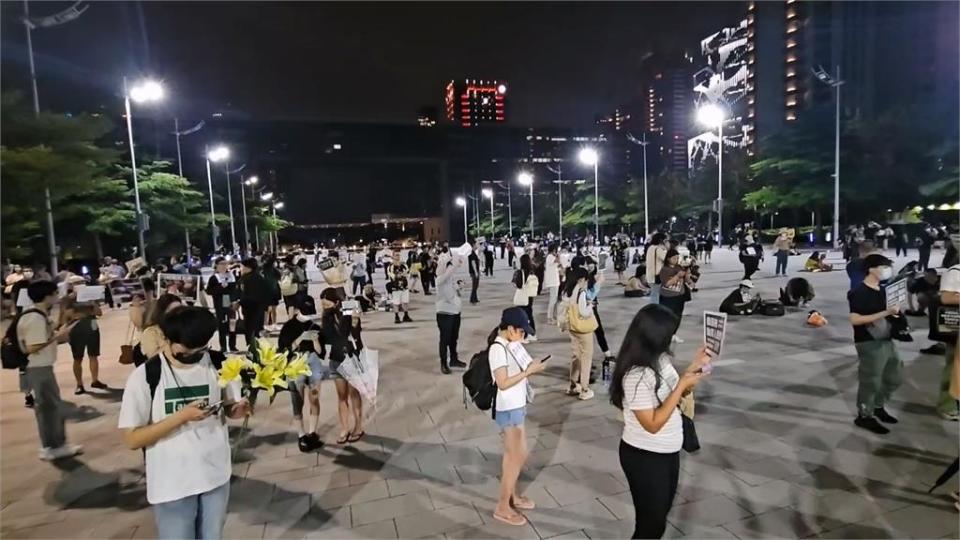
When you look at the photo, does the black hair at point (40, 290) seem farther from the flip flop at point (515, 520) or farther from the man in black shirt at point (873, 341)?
the man in black shirt at point (873, 341)

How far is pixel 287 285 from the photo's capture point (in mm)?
11766

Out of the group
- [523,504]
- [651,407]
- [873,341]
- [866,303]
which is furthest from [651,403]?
[873,341]

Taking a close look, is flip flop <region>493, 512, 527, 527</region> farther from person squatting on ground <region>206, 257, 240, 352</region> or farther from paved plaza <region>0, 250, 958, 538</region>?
person squatting on ground <region>206, 257, 240, 352</region>

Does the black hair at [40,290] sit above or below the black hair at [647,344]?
above

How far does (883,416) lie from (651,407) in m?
4.36

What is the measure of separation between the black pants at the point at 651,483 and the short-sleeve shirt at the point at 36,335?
5644 mm

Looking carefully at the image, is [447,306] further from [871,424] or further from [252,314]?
[871,424]

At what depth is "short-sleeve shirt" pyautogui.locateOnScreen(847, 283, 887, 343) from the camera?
17.0 feet

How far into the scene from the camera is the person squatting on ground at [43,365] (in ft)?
17.6

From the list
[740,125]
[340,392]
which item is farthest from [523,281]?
[740,125]

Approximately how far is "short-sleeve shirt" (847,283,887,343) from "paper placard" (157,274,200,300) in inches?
332

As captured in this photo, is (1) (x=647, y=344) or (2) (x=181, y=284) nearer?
(1) (x=647, y=344)

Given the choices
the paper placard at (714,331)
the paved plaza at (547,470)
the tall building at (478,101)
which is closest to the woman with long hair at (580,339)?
the paved plaza at (547,470)

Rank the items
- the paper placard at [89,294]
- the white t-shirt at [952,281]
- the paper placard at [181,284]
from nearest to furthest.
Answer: the white t-shirt at [952,281]
the paper placard at [89,294]
the paper placard at [181,284]
